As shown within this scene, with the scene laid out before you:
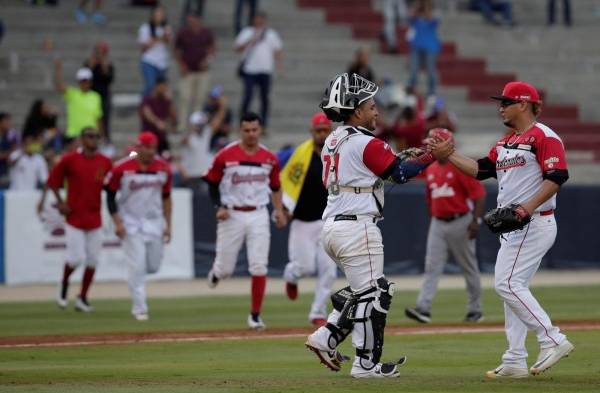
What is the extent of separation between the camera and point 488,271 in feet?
79.4

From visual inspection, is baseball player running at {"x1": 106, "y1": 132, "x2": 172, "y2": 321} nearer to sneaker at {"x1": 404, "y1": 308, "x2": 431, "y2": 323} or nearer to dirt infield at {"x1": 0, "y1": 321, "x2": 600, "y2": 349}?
dirt infield at {"x1": 0, "y1": 321, "x2": 600, "y2": 349}

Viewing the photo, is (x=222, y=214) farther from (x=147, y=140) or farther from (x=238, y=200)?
(x=147, y=140)

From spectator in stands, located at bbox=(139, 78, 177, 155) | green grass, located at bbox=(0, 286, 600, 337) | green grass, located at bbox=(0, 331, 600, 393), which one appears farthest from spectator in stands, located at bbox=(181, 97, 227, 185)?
green grass, located at bbox=(0, 331, 600, 393)

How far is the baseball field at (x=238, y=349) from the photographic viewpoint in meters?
10.7

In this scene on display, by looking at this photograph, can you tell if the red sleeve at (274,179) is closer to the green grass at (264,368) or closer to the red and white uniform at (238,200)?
the red and white uniform at (238,200)

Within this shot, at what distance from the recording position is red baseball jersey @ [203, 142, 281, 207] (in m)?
16.2

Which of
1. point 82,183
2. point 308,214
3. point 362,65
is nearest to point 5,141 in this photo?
point 362,65

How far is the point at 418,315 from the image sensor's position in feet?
53.4

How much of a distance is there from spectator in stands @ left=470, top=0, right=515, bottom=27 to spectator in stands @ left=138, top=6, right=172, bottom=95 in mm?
9460

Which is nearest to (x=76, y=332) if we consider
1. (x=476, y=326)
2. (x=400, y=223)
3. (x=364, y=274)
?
(x=476, y=326)

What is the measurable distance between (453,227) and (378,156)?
19.4 ft

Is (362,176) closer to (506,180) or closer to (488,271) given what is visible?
(506,180)

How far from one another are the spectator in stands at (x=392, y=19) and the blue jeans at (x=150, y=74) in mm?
6044

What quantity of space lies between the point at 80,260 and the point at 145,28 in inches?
384
